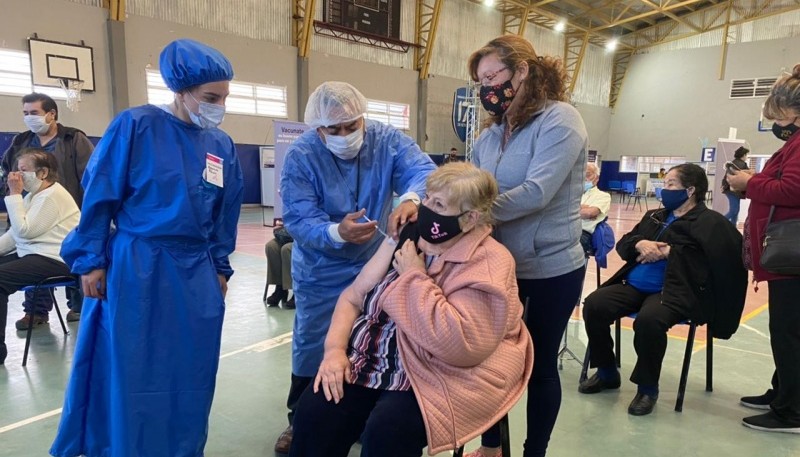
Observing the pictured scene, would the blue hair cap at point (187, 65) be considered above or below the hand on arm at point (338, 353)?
above

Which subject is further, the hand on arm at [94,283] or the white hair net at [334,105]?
the white hair net at [334,105]

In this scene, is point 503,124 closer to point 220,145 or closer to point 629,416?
point 220,145

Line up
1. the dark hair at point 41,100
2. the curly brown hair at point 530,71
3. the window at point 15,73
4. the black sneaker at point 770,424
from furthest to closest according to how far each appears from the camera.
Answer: the window at point 15,73, the dark hair at point 41,100, the black sneaker at point 770,424, the curly brown hair at point 530,71

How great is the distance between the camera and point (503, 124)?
170 cm

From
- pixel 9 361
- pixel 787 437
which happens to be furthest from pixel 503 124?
pixel 9 361

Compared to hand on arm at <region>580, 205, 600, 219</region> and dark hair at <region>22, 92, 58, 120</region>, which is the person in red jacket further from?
dark hair at <region>22, 92, 58, 120</region>

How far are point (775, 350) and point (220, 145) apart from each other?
256 cm

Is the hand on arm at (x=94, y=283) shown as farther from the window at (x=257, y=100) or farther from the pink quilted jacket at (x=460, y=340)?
the window at (x=257, y=100)

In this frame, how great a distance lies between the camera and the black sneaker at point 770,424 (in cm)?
228

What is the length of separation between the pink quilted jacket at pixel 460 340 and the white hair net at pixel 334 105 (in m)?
0.68

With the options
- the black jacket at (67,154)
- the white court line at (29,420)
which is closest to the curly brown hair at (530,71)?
the white court line at (29,420)

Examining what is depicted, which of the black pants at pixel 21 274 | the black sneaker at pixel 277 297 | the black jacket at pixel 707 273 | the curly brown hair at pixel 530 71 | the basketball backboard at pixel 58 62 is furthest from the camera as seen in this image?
the basketball backboard at pixel 58 62

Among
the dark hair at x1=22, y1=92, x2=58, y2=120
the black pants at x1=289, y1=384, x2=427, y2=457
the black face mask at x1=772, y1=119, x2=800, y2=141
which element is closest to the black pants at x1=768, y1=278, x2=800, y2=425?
the black face mask at x1=772, y1=119, x2=800, y2=141

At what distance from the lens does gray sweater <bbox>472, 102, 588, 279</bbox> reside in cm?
149
